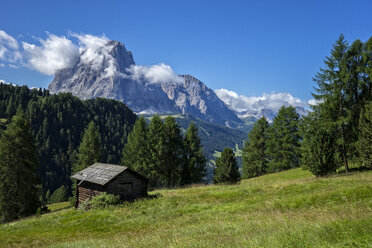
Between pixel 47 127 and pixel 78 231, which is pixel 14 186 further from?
pixel 47 127

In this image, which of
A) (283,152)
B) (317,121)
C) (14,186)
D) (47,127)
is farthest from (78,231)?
(47,127)

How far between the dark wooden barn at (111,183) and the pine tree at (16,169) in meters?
11.0

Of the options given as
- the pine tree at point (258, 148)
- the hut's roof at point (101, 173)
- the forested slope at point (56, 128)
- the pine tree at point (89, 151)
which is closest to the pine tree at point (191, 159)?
the pine tree at point (258, 148)

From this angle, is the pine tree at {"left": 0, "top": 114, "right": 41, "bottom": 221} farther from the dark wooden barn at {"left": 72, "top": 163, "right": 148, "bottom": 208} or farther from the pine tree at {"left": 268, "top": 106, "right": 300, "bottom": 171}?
the pine tree at {"left": 268, "top": 106, "right": 300, "bottom": 171}

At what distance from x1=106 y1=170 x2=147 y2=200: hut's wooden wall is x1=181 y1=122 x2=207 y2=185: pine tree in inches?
639

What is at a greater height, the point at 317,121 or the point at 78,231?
the point at 317,121

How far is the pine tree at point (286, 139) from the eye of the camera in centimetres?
4797

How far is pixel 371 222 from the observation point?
20.7ft

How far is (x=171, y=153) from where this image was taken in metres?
45.2

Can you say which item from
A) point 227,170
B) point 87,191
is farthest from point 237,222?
point 87,191

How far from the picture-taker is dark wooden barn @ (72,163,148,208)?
27844 mm

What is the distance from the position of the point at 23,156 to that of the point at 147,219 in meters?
28.7

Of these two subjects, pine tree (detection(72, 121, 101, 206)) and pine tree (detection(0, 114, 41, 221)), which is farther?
pine tree (detection(72, 121, 101, 206))

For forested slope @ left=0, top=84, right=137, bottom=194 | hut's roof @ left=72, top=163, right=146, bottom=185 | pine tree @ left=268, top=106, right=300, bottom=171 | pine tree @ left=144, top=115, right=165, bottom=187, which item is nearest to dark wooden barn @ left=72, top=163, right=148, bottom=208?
hut's roof @ left=72, top=163, right=146, bottom=185
